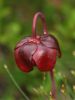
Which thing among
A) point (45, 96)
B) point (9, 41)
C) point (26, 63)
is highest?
point (26, 63)

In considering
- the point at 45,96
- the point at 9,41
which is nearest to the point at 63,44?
the point at 9,41

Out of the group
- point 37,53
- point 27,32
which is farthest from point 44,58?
point 27,32

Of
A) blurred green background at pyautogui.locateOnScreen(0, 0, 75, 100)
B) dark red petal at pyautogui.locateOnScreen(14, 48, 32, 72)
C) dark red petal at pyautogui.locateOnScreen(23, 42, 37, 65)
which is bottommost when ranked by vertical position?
blurred green background at pyautogui.locateOnScreen(0, 0, 75, 100)

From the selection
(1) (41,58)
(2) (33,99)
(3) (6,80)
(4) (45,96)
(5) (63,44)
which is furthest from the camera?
(3) (6,80)

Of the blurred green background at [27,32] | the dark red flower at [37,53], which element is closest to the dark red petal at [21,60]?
the dark red flower at [37,53]

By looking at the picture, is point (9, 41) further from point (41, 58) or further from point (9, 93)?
point (41, 58)

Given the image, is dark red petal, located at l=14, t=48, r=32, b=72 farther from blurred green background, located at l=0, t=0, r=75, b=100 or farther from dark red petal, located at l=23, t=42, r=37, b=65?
blurred green background, located at l=0, t=0, r=75, b=100

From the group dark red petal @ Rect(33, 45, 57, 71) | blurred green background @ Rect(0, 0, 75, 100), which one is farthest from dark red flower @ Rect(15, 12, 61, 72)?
blurred green background @ Rect(0, 0, 75, 100)

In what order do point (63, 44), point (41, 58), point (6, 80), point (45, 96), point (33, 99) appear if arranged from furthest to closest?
point (6, 80) → point (63, 44) → point (33, 99) → point (45, 96) → point (41, 58)

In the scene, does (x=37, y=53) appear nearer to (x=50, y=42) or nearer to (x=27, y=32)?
(x=50, y=42)
